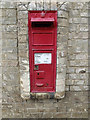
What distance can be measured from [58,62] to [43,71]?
373 mm

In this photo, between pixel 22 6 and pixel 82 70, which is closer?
pixel 22 6

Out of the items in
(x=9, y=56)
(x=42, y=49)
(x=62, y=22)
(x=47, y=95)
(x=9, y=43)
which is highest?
(x=62, y=22)

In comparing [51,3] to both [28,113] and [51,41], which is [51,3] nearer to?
[51,41]

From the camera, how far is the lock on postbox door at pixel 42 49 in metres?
Result: 2.23

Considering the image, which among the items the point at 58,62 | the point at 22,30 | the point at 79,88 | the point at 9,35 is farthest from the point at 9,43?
the point at 79,88

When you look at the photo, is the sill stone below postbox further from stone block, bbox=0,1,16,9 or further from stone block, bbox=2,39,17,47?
stone block, bbox=0,1,16,9

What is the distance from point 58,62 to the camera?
8.08 feet

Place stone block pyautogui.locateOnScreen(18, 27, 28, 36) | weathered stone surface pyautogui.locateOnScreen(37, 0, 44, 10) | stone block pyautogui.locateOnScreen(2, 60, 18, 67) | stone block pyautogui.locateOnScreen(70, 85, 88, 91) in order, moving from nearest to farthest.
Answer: weathered stone surface pyautogui.locateOnScreen(37, 0, 44, 10)
stone block pyautogui.locateOnScreen(18, 27, 28, 36)
stone block pyautogui.locateOnScreen(2, 60, 18, 67)
stone block pyautogui.locateOnScreen(70, 85, 88, 91)

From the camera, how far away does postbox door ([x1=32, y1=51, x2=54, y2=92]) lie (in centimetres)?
239

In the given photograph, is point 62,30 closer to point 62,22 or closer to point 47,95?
point 62,22

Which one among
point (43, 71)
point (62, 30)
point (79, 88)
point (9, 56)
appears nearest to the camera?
point (62, 30)

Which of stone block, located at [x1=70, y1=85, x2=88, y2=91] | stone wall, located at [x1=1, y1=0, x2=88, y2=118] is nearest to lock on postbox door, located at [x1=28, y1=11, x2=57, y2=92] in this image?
stone wall, located at [x1=1, y1=0, x2=88, y2=118]

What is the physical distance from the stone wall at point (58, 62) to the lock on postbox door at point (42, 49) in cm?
10

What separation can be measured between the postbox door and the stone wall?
172 mm
